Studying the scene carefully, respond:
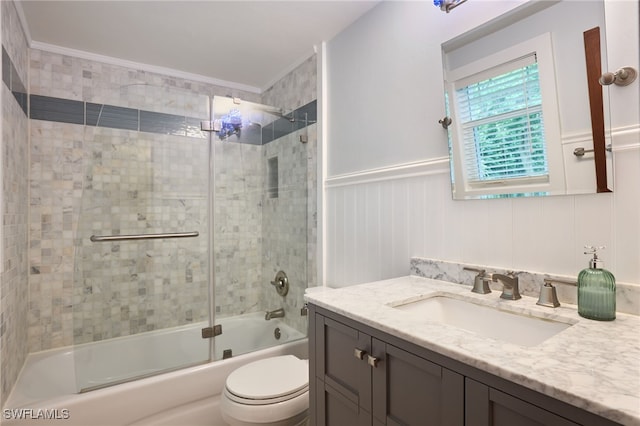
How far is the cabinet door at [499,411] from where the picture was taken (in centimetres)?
56

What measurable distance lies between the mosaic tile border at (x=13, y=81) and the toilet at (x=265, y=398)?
1925 mm

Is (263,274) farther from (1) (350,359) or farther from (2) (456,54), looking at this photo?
(2) (456,54)

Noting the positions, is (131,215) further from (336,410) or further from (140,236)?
(336,410)

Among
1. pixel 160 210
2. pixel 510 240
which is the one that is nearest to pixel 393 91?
pixel 510 240

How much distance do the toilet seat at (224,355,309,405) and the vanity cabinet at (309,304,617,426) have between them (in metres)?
0.36

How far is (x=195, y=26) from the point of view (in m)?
2.02

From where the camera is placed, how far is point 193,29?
2053 mm

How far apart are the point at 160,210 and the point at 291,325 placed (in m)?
1.22

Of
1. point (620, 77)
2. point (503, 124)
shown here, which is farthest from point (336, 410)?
point (620, 77)

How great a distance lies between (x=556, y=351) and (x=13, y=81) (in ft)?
8.84

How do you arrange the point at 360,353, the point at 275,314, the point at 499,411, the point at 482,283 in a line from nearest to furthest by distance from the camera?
1. the point at 499,411
2. the point at 360,353
3. the point at 482,283
4. the point at 275,314

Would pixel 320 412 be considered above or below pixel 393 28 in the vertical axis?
below

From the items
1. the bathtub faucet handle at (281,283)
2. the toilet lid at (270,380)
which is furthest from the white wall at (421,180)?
the toilet lid at (270,380)

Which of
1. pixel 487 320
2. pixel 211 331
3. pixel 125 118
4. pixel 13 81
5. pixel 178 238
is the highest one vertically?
pixel 13 81
